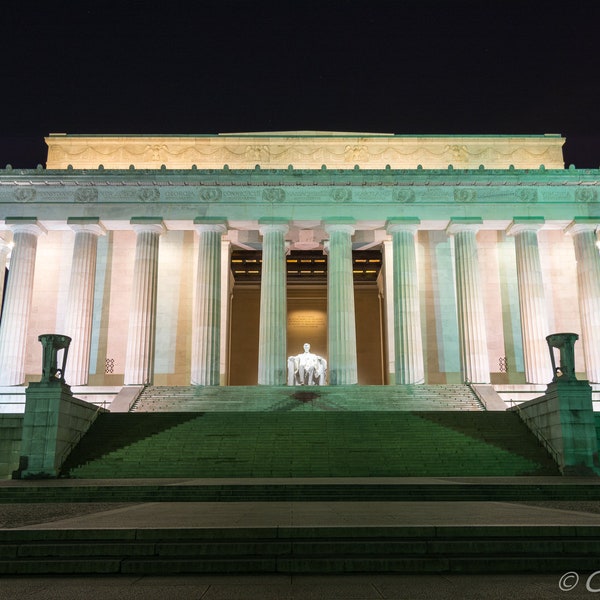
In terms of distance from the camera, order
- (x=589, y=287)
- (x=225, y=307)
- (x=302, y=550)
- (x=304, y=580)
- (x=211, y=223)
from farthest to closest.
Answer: (x=225, y=307) < (x=211, y=223) < (x=589, y=287) < (x=302, y=550) < (x=304, y=580)

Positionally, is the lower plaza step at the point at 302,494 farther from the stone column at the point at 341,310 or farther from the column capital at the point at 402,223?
the column capital at the point at 402,223

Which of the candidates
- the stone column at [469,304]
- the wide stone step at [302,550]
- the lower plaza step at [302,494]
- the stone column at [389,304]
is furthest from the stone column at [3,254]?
the wide stone step at [302,550]

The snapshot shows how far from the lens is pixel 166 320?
48.0m

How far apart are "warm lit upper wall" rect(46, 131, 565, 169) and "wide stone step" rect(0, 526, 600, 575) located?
134ft

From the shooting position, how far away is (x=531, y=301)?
43.0m

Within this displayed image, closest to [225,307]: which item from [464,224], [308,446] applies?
[464,224]

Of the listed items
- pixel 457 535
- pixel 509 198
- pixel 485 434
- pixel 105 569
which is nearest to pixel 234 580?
pixel 105 569

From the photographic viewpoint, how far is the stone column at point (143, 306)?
41594mm

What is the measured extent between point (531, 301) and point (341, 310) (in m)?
12.5

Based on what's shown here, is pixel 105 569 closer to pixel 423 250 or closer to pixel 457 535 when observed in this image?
pixel 457 535

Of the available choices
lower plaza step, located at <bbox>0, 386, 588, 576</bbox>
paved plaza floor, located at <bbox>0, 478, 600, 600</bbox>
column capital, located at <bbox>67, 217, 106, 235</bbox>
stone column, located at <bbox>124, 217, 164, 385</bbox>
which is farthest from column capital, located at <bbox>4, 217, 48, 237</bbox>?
paved plaza floor, located at <bbox>0, 478, 600, 600</bbox>

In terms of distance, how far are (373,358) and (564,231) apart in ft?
76.8

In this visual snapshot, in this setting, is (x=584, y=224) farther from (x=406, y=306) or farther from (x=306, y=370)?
(x=306, y=370)

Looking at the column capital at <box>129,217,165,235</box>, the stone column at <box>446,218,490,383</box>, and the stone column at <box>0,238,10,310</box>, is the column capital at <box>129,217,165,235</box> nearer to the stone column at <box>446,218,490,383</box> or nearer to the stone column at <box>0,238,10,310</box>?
the stone column at <box>0,238,10,310</box>
